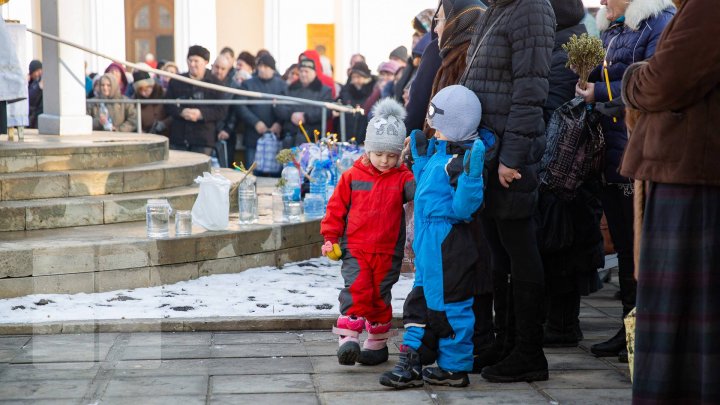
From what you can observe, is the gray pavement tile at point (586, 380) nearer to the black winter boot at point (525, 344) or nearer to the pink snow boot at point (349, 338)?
the black winter boot at point (525, 344)

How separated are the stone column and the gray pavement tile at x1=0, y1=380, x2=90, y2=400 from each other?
215 inches

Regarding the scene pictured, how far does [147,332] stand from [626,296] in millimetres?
2639

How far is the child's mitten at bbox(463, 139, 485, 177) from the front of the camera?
5.13 m

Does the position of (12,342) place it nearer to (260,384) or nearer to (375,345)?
(260,384)

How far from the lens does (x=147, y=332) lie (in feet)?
21.5

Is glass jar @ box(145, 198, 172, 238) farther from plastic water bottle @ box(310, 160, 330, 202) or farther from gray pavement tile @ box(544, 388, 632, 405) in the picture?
gray pavement tile @ box(544, 388, 632, 405)

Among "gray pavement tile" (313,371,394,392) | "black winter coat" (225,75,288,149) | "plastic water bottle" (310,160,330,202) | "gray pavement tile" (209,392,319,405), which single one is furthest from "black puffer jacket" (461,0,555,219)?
"black winter coat" (225,75,288,149)

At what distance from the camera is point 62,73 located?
35.1ft

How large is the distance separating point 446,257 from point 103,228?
12.0 feet

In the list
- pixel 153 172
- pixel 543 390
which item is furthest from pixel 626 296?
pixel 153 172

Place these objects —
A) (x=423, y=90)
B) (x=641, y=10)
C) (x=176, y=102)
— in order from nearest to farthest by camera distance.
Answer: (x=641, y=10) < (x=423, y=90) < (x=176, y=102)

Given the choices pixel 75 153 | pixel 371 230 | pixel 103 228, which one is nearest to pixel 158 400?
pixel 371 230

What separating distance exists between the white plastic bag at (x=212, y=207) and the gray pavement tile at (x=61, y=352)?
2167 mm

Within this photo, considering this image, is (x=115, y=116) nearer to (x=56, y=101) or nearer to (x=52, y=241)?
(x=56, y=101)
